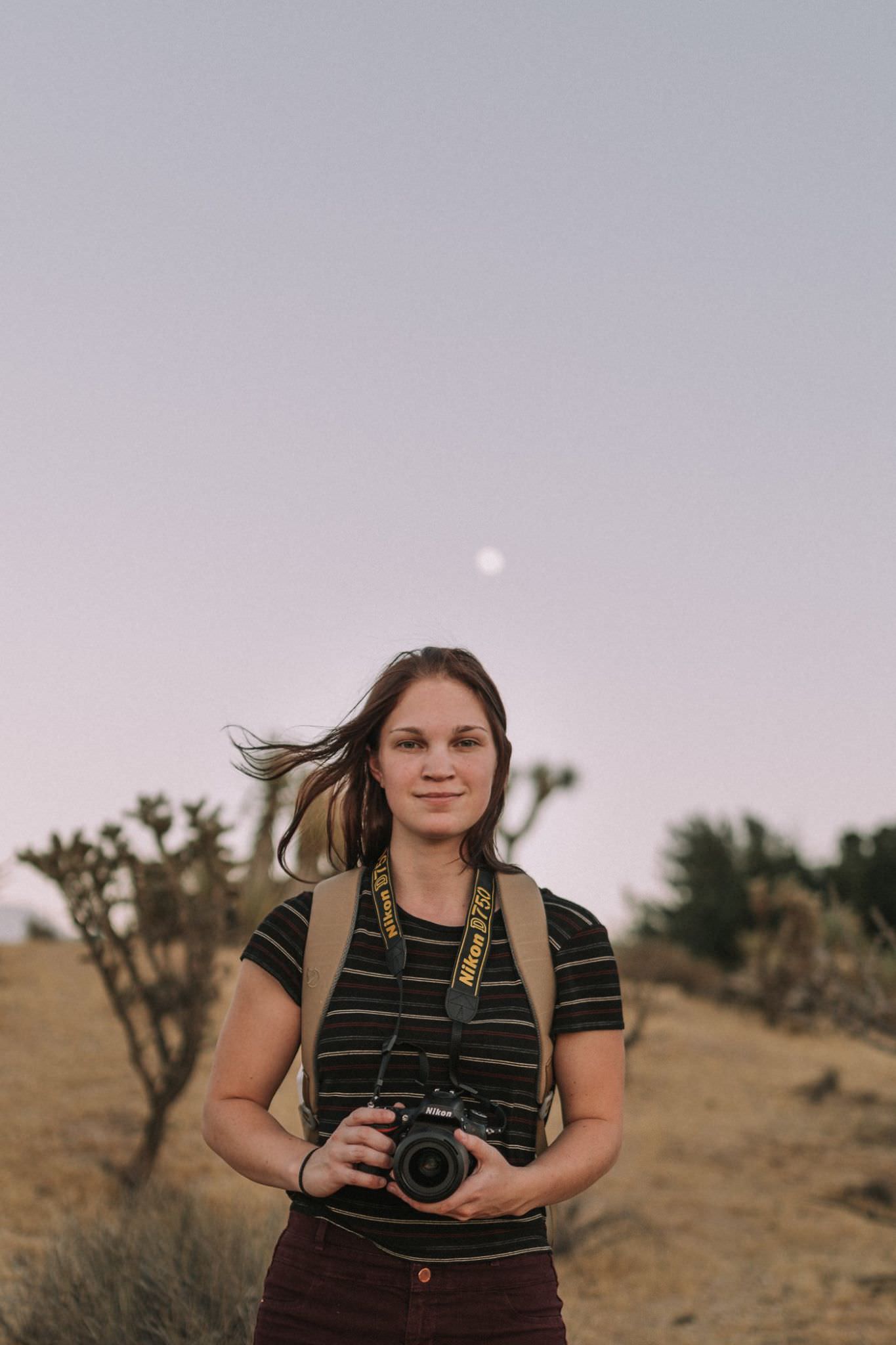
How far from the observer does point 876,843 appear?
25.1 metres

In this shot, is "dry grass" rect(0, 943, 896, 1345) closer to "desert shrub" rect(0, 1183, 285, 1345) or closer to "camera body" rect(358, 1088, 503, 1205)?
"desert shrub" rect(0, 1183, 285, 1345)

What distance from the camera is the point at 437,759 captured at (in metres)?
2.59

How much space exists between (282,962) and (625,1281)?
631cm

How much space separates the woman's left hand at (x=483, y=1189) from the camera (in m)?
2.11

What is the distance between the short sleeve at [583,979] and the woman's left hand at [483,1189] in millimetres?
345

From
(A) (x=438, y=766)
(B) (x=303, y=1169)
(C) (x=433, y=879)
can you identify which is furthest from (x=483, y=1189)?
(A) (x=438, y=766)

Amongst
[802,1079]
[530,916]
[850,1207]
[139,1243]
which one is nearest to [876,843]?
[802,1079]

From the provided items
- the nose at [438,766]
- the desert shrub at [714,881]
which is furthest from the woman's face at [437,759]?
the desert shrub at [714,881]

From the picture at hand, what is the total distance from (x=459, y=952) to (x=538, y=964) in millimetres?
173

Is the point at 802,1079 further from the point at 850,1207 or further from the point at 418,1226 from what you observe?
the point at 418,1226

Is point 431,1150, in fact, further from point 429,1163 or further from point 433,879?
point 433,879

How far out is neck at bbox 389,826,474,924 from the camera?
2.59m

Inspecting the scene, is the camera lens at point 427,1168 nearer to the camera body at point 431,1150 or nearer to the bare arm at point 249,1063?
the camera body at point 431,1150

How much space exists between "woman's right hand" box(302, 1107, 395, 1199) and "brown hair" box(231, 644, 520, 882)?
2.13ft
